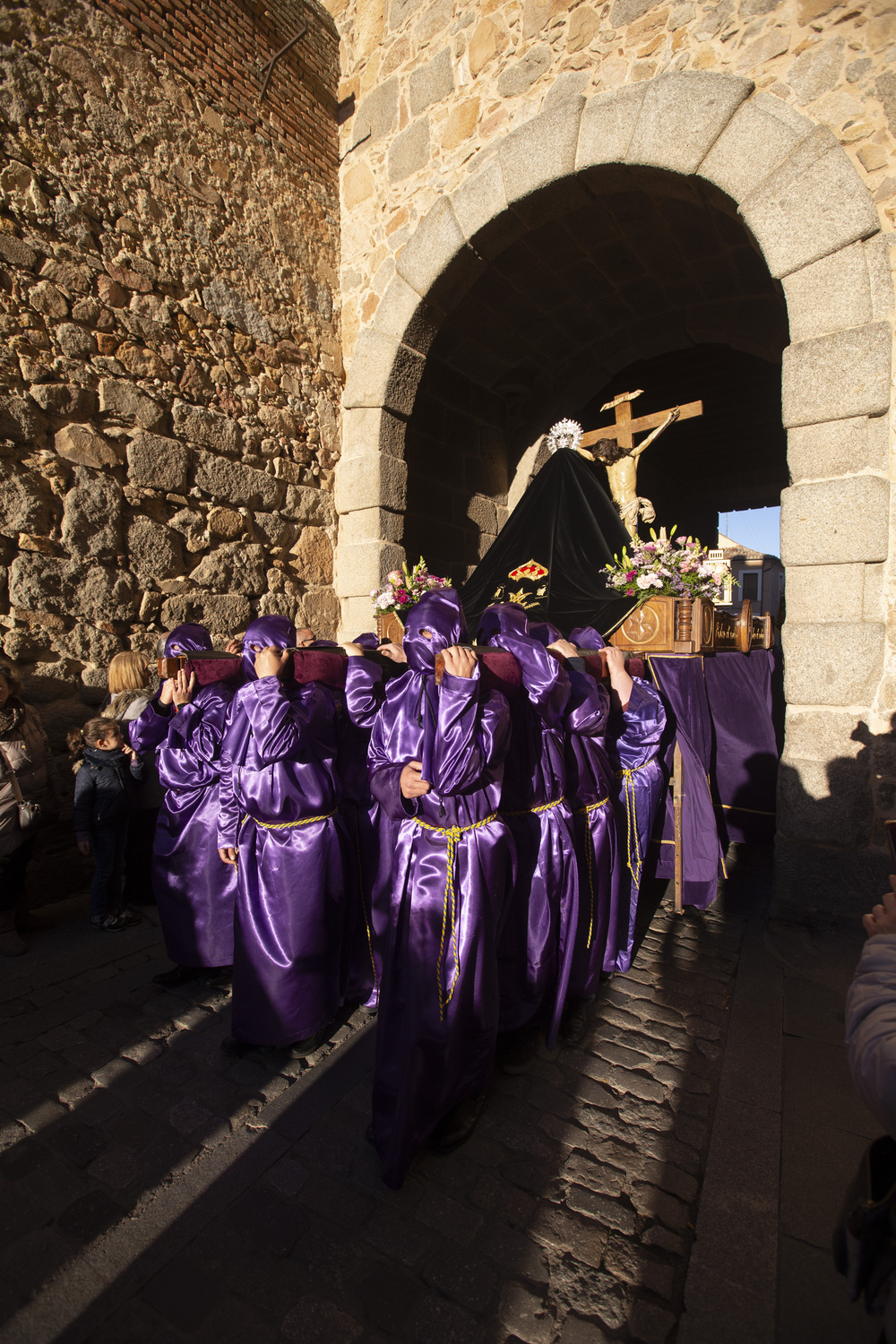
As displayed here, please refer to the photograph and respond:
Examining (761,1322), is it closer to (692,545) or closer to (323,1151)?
(323,1151)

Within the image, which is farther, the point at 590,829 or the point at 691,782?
the point at 691,782

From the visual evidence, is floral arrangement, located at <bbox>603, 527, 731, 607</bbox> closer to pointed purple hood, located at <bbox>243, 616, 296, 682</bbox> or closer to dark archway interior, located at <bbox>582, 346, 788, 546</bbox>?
pointed purple hood, located at <bbox>243, 616, 296, 682</bbox>

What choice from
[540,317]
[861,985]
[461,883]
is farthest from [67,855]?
[540,317]

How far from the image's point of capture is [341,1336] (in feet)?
5.25

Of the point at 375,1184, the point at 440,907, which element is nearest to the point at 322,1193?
the point at 375,1184

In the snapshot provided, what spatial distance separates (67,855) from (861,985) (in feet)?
14.8

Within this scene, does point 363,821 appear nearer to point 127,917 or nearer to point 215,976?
point 215,976

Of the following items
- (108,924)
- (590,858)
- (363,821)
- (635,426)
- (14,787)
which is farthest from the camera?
(635,426)

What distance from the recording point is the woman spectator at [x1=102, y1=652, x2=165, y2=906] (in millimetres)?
4000

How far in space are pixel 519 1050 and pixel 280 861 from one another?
123cm

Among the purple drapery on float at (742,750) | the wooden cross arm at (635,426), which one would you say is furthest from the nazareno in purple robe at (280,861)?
the wooden cross arm at (635,426)

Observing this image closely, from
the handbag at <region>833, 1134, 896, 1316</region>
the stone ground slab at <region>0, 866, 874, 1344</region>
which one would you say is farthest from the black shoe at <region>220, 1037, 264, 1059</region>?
the handbag at <region>833, 1134, 896, 1316</region>

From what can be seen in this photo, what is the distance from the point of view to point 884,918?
1.28 m

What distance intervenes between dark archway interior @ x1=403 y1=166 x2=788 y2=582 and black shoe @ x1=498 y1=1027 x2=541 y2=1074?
4586mm
